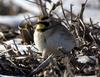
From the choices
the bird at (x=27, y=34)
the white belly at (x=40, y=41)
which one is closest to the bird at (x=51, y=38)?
the white belly at (x=40, y=41)

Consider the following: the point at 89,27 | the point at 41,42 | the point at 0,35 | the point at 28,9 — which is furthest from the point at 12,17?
the point at 41,42

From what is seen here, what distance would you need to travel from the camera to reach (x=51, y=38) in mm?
5832

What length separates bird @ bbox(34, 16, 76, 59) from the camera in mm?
5770

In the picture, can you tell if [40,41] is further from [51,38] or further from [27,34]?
[27,34]

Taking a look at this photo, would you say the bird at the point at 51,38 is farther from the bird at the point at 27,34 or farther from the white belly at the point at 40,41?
the bird at the point at 27,34

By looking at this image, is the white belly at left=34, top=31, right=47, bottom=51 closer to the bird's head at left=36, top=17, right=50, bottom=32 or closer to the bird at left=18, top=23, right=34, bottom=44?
the bird's head at left=36, top=17, right=50, bottom=32

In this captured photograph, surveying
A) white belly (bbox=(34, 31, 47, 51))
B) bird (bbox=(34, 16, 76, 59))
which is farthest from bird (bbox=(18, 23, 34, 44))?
white belly (bbox=(34, 31, 47, 51))

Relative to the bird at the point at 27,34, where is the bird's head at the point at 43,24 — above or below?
above

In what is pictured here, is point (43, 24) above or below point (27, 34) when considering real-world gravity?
above

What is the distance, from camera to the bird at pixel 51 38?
577 cm

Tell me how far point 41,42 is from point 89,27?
3.25 feet

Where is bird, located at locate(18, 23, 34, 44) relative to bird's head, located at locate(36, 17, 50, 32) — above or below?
below

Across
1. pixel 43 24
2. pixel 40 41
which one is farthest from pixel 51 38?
pixel 43 24

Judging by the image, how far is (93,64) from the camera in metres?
5.63
